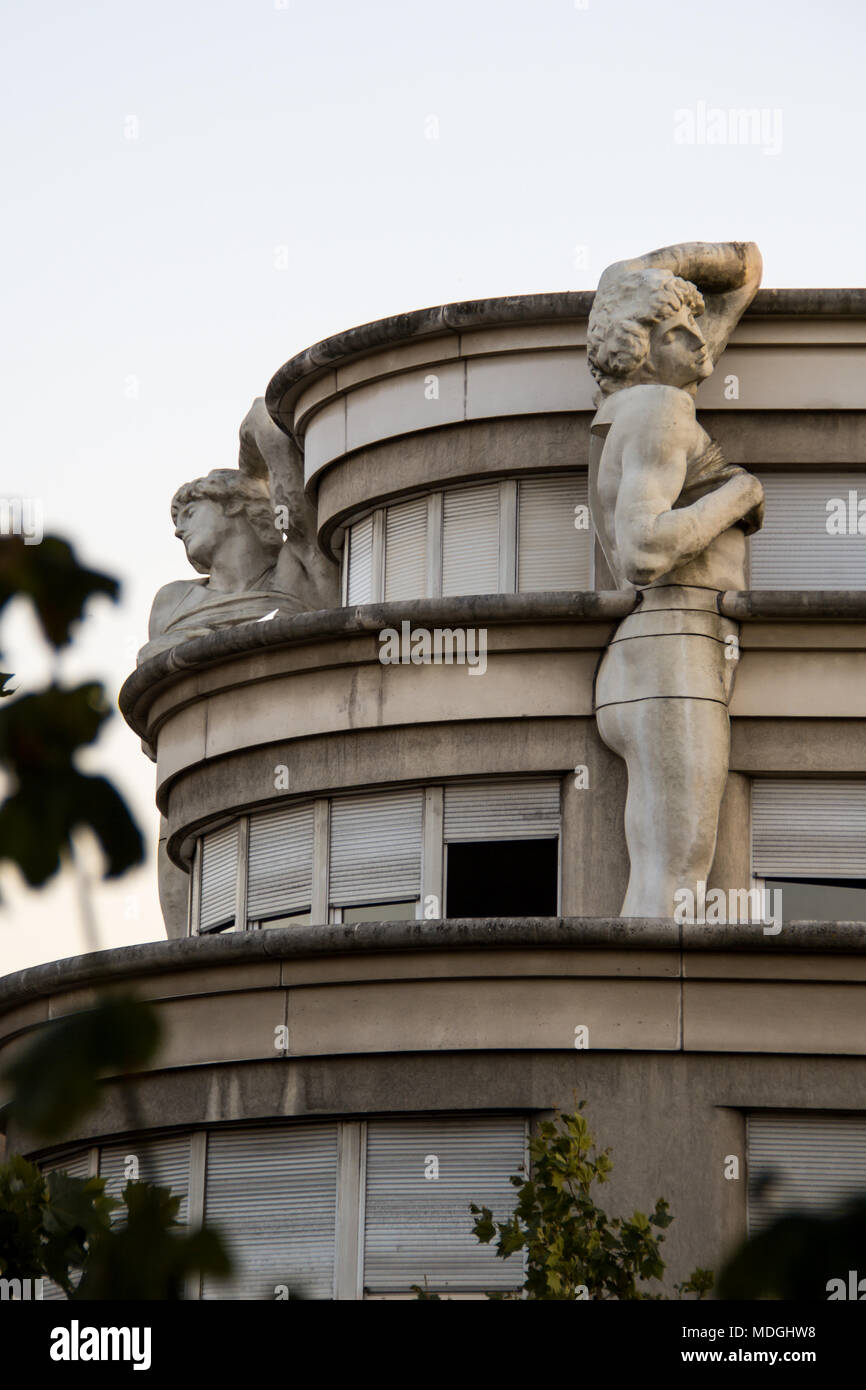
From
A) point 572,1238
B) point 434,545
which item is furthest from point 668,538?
point 572,1238

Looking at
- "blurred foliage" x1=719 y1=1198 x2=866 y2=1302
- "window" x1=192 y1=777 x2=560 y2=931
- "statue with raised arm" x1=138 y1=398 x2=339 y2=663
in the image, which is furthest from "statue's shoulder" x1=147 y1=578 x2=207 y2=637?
"blurred foliage" x1=719 y1=1198 x2=866 y2=1302

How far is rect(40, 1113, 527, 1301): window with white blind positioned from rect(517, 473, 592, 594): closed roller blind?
5.34 meters

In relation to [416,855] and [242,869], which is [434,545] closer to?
[416,855]

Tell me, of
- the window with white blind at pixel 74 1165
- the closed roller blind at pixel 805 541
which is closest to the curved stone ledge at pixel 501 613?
the closed roller blind at pixel 805 541

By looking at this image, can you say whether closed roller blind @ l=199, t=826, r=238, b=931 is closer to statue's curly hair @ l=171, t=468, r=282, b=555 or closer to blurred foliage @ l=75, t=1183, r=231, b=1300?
statue's curly hair @ l=171, t=468, r=282, b=555

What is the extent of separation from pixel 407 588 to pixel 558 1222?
8.25m

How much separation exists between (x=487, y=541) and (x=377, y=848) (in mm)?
3202

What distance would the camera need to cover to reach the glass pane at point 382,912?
1738 cm

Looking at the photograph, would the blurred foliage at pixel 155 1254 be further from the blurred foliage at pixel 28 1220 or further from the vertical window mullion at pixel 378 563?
the vertical window mullion at pixel 378 563

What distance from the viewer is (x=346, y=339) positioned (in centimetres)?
1967

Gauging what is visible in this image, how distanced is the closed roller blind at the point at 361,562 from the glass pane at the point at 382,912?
11.2 feet

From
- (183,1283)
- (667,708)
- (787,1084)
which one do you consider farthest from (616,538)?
(183,1283)
